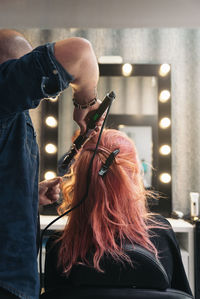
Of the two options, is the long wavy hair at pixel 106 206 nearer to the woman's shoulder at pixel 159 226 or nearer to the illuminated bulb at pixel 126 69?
the woman's shoulder at pixel 159 226

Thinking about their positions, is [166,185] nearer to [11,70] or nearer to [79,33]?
[79,33]

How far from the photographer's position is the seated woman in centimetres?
71

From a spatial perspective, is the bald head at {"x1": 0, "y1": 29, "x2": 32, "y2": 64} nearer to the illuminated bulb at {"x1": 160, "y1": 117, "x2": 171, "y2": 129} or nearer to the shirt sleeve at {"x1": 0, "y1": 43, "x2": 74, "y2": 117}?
the shirt sleeve at {"x1": 0, "y1": 43, "x2": 74, "y2": 117}

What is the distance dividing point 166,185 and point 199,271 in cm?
67

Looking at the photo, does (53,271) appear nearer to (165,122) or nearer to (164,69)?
(165,122)

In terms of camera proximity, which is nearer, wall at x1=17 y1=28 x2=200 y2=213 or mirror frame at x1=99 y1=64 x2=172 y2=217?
mirror frame at x1=99 y1=64 x2=172 y2=217

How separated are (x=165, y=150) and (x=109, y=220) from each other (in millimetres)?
1341

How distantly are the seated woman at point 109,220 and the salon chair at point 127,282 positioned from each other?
8 cm

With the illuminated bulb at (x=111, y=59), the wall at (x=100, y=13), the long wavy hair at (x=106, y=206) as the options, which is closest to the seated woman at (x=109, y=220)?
the long wavy hair at (x=106, y=206)

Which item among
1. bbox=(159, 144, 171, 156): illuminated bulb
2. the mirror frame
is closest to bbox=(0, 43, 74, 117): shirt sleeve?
the mirror frame

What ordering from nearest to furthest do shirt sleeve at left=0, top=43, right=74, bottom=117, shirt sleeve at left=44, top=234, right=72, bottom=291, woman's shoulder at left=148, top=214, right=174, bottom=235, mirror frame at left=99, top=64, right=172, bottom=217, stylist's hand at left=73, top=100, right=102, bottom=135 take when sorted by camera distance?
shirt sleeve at left=0, top=43, right=74, bottom=117, stylist's hand at left=73, top=100, right=102, bottom=135, shirt sleeve at left=44, top=234, right=72, bottom=291, woman's shoulder at left=148, top=214, right=174, bottom=235, mirror frame at left=99, top=64, right=172, bottom=217

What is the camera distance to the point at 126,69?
2.02m

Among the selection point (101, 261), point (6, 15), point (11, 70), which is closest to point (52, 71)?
point (11, 70)

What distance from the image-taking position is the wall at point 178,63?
2.04m
